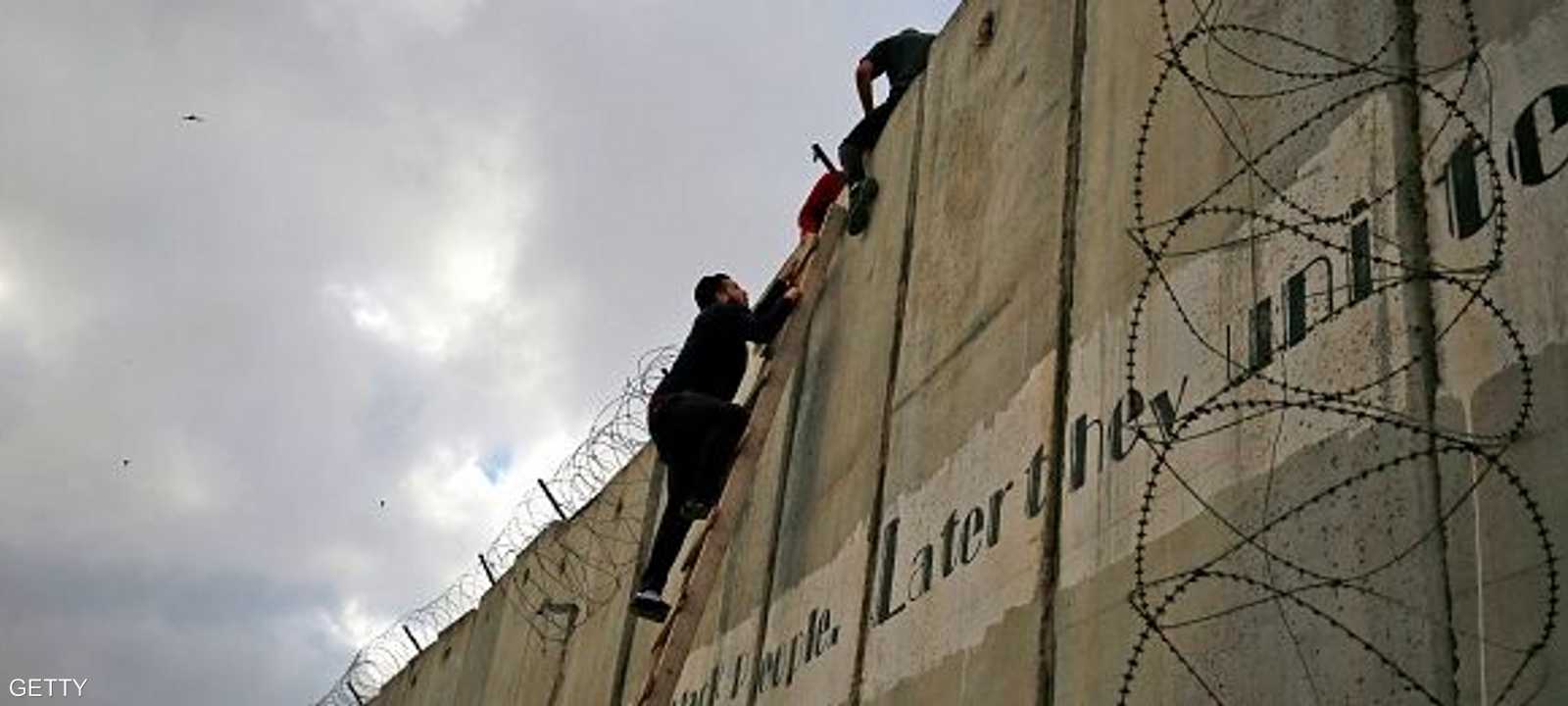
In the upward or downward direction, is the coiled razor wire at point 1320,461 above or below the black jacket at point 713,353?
below

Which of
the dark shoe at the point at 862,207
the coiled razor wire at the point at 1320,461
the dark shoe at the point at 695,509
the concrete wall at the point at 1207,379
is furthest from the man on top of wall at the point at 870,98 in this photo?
the coiled razor wire at the point at 1320,461

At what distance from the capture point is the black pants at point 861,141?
22.8ft

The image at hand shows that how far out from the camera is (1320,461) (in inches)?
120

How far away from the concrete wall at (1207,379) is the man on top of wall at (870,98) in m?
0.52

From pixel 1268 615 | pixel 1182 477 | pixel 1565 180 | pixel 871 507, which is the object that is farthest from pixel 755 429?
pixel 1565 180

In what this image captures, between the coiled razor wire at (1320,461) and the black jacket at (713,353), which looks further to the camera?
the black jacket at (713,353)

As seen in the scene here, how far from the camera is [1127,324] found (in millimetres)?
3963

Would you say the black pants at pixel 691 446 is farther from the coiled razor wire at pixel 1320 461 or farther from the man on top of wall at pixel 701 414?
the coiled razor wire at pixel 1320 461

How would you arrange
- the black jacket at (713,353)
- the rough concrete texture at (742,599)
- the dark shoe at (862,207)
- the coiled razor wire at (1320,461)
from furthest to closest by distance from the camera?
the black jacket at (713,353)
the dark shoe at (862,207)
the rough concrete texture at (742,599)
the coiled razor wire at (1320,461)

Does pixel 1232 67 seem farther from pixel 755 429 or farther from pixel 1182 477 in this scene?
pixel 755 429

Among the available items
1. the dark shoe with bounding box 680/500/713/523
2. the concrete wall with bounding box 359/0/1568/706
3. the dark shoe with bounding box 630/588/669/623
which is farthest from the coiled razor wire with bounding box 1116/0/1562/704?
the dark shoe with bounding box 630/588/669/623

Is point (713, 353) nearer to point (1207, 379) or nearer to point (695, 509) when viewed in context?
point (695, 509)

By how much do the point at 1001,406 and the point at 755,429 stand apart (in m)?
2.10

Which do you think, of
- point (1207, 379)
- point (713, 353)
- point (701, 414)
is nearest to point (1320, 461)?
point (1207, 379)
